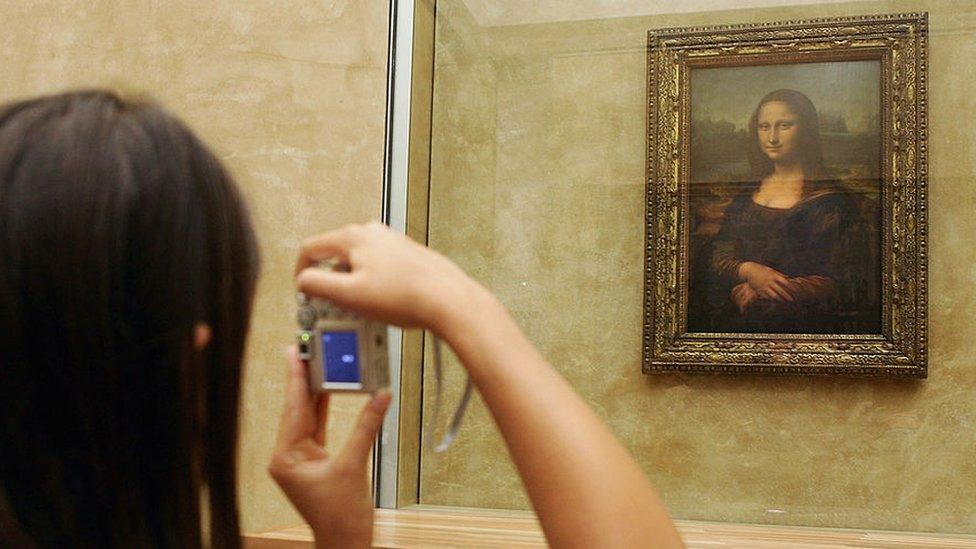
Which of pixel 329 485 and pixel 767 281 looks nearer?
pixel 329 485

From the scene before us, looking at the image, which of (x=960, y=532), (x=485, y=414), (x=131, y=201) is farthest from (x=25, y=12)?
(x=960, y=532)

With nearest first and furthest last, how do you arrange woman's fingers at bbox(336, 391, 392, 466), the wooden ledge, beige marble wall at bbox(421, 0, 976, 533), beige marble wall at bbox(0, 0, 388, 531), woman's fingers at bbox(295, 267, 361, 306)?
woman's fingers at bbox(295, 267, 361, 306) → woman's fingers at bbox(336, 391, 392, 466) → the wooden ledge → beige marble wall at bbox(421, 0, 976, 533) → beige marble wall at bbox(0, 0, 388, 531)

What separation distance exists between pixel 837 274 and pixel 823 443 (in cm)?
37

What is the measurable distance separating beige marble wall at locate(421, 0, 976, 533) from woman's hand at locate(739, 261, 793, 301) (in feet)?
0.62

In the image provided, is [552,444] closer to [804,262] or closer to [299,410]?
[299,410]

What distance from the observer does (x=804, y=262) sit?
2414 millimetres

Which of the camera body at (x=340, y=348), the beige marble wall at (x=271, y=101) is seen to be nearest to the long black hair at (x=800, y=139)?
the beige marble wall at (x=271, y=101)

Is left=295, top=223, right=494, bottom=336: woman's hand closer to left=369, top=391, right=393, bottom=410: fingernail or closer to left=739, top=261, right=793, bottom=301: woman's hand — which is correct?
left=369, top=391, right=393, bottom=410: fingernail

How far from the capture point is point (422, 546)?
208 centimetres

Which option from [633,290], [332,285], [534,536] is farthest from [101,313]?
[633,290]

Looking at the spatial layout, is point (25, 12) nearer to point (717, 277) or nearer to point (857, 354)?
point (717, 277)

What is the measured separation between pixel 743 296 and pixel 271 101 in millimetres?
1230

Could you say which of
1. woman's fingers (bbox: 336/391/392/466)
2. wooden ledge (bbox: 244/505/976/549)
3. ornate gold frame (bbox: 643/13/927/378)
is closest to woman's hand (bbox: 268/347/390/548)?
woman's fingers (bbox: 336/391/392/466)

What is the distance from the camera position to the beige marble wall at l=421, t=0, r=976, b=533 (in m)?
2.35
